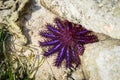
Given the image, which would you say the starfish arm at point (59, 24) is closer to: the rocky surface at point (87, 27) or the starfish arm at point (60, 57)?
the rocky surface at point (87, 27)

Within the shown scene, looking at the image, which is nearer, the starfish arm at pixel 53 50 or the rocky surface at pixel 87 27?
the rocky surface at pixel 87 27

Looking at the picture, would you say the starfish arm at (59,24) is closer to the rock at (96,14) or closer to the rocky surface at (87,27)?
the rocky surface at (87,27)

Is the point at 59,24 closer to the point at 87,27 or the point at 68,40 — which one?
the point at 68,40

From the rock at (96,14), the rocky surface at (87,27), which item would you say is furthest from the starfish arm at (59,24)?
the rock at (96,14)

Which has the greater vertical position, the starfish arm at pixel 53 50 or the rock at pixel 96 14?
the rock at pixel 96 14

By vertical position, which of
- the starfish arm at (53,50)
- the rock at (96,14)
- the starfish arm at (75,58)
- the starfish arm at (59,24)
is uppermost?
the rock at (96,14)

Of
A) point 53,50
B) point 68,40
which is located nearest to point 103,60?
point 68,40

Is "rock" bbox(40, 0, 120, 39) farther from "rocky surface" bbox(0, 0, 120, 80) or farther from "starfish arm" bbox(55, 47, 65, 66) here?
"starfish arm" bbox(55, 47, 65, 66)
